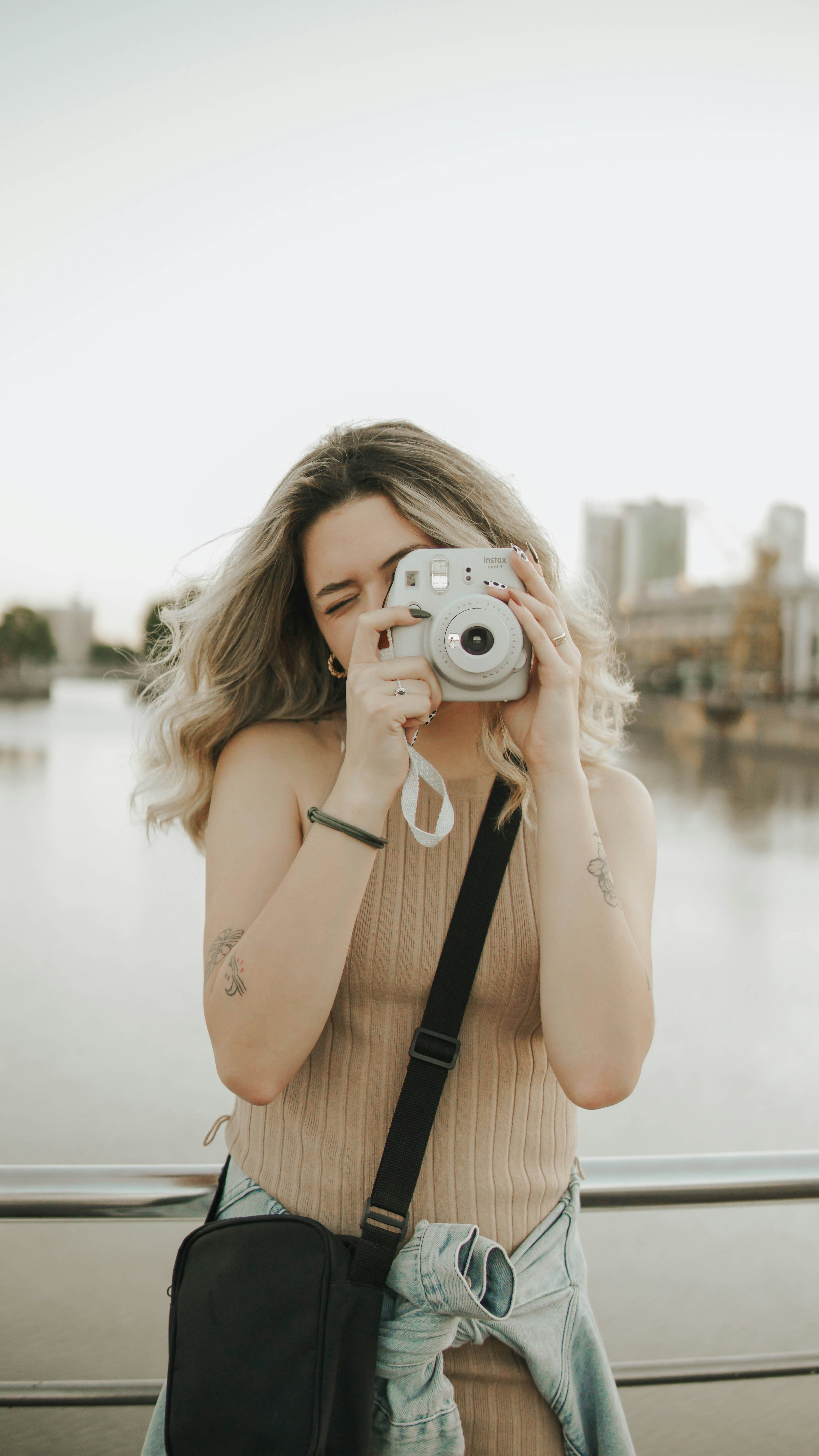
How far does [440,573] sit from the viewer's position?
3.27 ft

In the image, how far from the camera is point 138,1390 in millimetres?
1167

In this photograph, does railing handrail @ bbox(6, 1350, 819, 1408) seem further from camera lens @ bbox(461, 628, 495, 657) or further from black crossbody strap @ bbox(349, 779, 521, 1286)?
camera lens @ bbox(461, 628, 495, 657)

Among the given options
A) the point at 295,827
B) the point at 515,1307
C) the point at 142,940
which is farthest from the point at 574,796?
the point at 142,940

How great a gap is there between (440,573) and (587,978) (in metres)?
0.47

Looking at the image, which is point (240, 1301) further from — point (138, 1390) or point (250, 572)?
point (250, 572)

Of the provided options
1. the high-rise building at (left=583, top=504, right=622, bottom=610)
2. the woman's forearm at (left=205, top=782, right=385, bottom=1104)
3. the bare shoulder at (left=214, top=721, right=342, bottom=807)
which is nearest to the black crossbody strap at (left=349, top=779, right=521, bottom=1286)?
the woman's forearm at (left=205, top=782, right=385, bottom=1104)

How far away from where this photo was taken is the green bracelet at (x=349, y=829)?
0.90m

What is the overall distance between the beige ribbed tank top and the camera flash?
33 centimetres

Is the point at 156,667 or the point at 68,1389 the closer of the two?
the point at 68,1389

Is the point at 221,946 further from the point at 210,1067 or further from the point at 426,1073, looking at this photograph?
the point at 210,1067

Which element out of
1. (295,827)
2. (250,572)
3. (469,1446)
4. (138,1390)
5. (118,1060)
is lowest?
(118,1060)

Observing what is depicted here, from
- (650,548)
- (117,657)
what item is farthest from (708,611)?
(117,657)

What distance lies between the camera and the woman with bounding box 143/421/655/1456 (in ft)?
2.92

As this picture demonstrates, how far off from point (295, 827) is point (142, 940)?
118 ft
